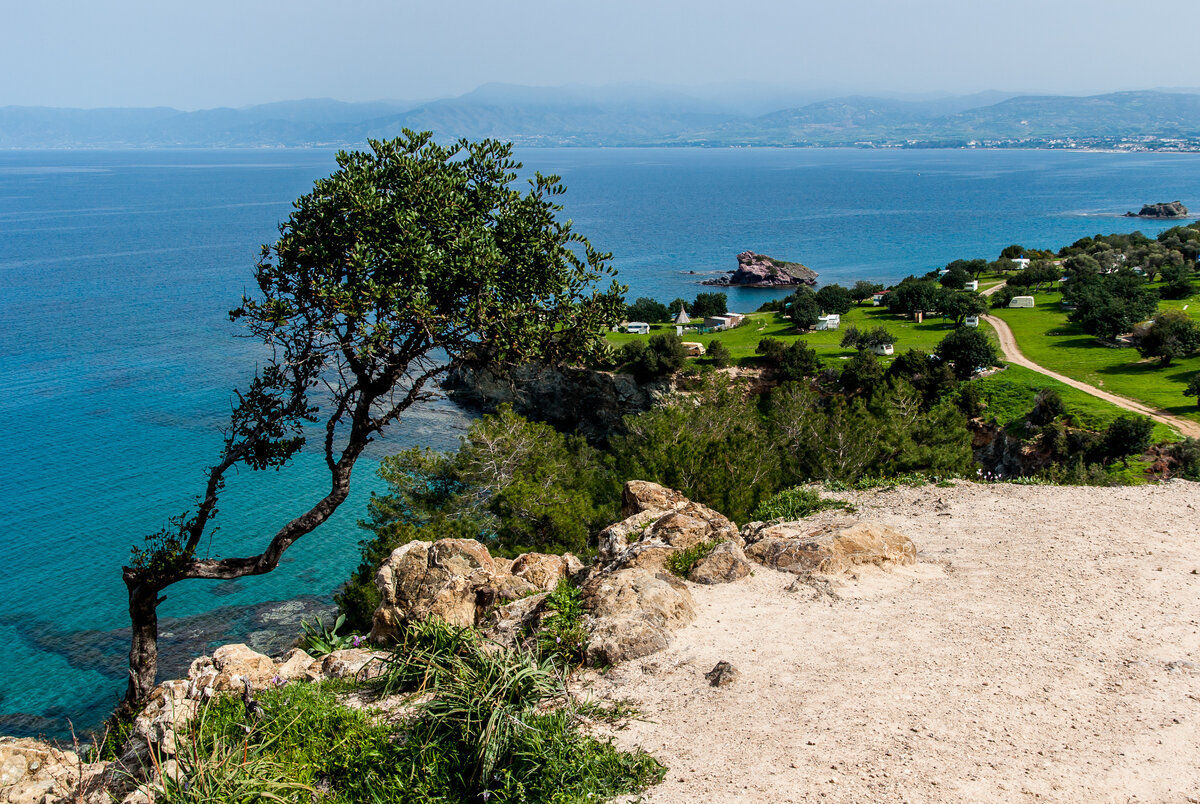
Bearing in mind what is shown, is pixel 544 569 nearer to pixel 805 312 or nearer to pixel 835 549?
pixel 835 549

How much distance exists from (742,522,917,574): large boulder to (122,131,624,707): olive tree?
5214 mm

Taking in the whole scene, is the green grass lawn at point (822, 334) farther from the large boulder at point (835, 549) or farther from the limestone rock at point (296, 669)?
the limestone rock at point (296, 669)

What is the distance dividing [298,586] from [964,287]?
70.4 metres

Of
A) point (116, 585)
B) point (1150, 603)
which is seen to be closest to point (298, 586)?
point (116, 585)

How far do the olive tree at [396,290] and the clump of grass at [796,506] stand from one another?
6.57 m

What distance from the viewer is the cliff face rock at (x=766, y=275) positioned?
10638 centimetres

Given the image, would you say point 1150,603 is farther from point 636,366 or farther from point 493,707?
point 636,366

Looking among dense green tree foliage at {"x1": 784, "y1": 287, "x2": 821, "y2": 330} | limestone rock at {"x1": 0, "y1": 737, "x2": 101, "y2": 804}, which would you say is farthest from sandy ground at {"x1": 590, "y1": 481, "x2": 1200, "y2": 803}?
dense green tree foliage at {"x1": 784, "y1": 287, "x2": 821, "y2": 330}

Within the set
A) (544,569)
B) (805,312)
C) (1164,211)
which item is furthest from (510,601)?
(1164,211)

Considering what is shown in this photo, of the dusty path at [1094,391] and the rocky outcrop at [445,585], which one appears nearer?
the rocky outcrop at [445,585]

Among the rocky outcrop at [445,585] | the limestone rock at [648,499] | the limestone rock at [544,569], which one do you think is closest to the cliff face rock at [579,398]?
the limestone rock at [648,499]

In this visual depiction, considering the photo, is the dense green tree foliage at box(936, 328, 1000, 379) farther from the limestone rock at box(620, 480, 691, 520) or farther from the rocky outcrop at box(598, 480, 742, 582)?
the rocky outcrop at box(598, 480, 742, 582)

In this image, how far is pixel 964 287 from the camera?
79562 millimetres

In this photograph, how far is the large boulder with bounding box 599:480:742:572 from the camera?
48.3 ft
